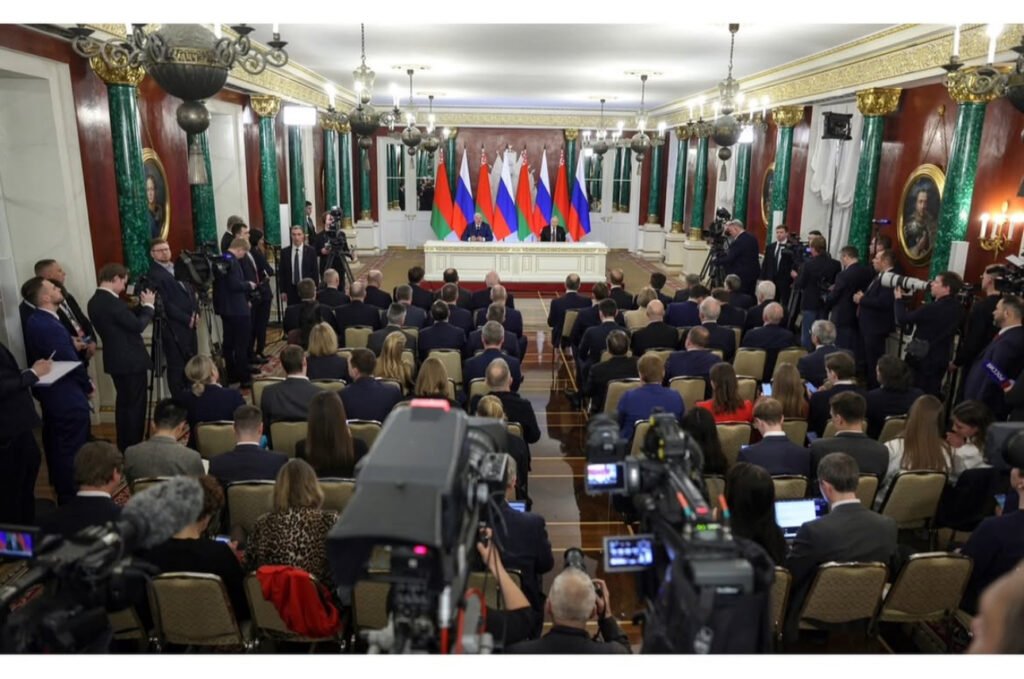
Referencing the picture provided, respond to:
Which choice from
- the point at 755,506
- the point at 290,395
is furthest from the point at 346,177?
the point at 755,506

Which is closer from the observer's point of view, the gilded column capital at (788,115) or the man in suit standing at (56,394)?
the man in suit standing at (56,394)

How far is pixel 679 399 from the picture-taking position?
4.85 m

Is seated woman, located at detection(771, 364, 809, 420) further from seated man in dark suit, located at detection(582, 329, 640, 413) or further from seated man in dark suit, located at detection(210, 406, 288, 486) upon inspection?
seated man in dark suit, located at detection(210, 406, 288, 486)

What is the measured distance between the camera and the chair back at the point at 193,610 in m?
2.82

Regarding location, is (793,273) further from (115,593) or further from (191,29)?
(115,593)

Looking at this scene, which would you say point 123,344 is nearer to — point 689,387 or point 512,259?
point 689,387

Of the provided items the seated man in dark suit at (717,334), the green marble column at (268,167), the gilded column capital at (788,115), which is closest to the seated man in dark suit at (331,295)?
the green marble column at (268,167)

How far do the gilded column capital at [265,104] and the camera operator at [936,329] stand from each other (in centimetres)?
870

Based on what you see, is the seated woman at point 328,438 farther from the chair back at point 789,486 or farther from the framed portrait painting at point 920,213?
the framed portrait painting at point 920,213

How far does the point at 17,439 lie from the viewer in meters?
4.48

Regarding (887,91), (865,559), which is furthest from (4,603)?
(887,91)

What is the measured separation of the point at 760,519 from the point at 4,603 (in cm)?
290

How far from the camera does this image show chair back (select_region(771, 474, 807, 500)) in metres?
3.80

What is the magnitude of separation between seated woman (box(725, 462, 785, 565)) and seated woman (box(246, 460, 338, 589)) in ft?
5.92
